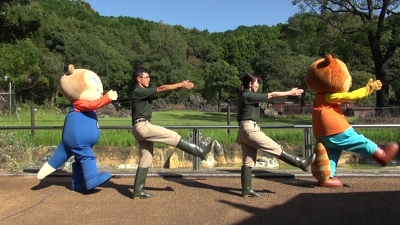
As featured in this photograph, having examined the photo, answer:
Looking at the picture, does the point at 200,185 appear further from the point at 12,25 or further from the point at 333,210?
the point at 12,25

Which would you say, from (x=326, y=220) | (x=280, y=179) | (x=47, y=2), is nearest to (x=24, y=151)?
(x=280, y=179)

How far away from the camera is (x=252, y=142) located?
4.94m

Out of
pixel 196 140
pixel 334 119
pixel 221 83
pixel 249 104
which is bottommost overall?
pixel 196 140

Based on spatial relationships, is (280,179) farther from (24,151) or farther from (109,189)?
(24,151)

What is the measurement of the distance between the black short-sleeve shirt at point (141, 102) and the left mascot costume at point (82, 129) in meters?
0.29

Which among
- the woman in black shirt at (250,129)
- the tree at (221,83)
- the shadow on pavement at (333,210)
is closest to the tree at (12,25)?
the woman in black shirt at (250,129)

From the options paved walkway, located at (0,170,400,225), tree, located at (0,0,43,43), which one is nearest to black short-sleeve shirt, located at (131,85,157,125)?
paved walkway, located at (0,170,400,225)

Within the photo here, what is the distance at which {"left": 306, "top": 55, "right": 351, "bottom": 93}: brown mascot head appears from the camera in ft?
16.5

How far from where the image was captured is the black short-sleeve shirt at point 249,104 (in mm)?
4895

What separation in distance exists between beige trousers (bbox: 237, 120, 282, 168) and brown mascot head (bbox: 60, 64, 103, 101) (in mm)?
1883

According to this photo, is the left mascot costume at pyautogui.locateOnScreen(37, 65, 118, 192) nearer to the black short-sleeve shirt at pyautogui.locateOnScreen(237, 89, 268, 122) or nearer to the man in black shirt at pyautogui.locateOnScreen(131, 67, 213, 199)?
the man in black shirt at pyautogui.locateOnScreen(131, 67, 213, 199)

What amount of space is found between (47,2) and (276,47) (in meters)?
47.0

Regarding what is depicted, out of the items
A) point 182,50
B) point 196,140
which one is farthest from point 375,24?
point 182,50

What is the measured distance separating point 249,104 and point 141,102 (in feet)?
4.16
